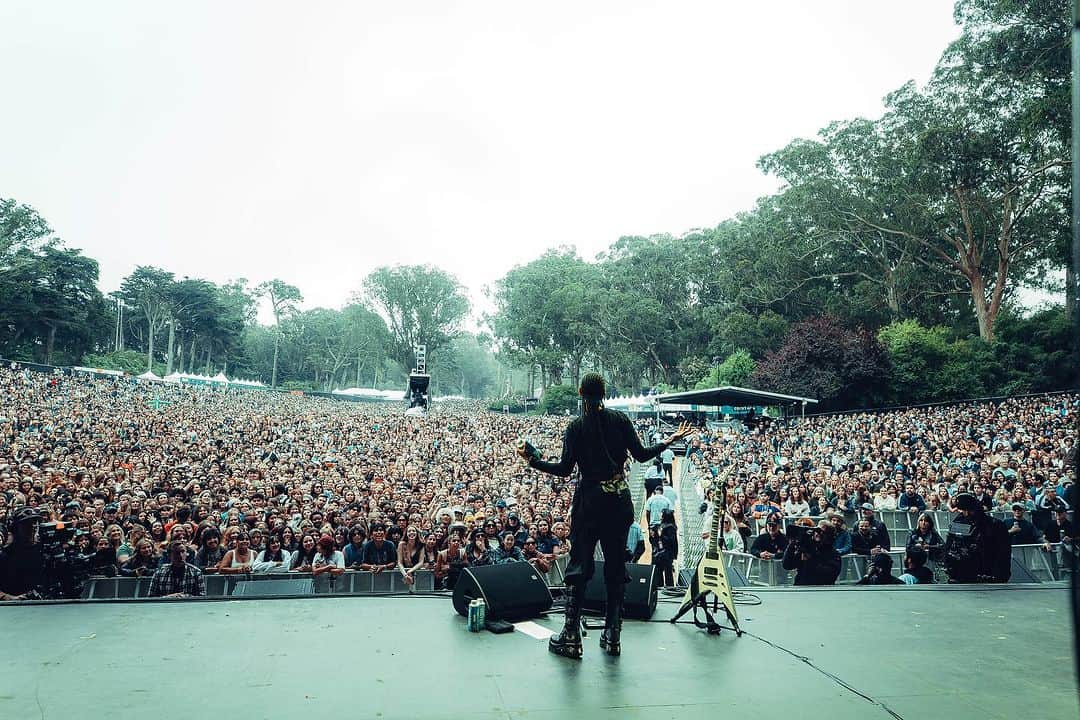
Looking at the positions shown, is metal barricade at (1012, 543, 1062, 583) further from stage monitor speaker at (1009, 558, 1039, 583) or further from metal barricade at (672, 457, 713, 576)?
metal barricade at (672, 457, 713, 576)

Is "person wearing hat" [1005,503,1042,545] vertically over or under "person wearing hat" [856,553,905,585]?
over

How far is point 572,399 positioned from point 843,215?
64.6ft

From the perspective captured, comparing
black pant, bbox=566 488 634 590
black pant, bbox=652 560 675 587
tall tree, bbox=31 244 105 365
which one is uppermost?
tall tree, bbox=31 244 105 365

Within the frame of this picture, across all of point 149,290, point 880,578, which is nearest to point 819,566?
point 880,578

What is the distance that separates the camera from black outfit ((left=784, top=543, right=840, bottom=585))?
20.3 ft

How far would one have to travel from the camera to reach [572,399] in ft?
146

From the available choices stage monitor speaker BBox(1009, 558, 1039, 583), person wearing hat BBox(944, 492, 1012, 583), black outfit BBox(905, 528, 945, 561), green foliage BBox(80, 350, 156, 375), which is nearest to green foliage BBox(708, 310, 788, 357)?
black outfit BBox(905, 528, 945, 561)

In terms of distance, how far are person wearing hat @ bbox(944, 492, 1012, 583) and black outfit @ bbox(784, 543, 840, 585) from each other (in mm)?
943

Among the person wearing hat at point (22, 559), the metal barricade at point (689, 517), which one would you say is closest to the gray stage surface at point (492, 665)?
the person wearing hat at point (22, 559)

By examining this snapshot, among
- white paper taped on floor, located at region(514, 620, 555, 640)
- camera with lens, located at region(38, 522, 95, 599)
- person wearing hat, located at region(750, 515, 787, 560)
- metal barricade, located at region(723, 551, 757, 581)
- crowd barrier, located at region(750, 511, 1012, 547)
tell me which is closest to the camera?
white paper taped on floor, located at region(514, 620, 555, 640)

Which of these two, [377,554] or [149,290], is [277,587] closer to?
[377,554]

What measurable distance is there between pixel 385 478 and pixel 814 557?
358 inches

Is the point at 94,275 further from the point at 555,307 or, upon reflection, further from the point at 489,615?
the point at 489,615

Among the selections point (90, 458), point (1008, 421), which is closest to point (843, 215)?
point (1008, 421)
